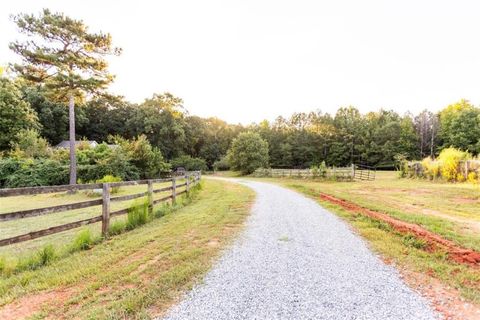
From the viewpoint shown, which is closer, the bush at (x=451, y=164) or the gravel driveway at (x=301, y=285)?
the gravel driveway at (x=301, y=285)

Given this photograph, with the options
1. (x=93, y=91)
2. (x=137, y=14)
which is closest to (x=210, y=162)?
(x=93, y=91)

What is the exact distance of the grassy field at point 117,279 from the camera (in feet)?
9.37

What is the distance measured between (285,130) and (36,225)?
2106 inches

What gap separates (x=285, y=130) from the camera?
5869cm

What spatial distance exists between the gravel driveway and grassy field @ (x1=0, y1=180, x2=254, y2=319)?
0.33 metres

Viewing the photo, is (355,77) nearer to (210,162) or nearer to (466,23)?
(466,23)

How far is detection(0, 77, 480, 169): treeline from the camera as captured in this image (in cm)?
4847

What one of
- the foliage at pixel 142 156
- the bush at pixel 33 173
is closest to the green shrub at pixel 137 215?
the bush at pixel 33 173

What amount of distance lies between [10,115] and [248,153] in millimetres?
30493

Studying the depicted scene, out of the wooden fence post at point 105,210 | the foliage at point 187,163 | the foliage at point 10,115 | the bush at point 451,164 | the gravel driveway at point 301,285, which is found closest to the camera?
the gravel driveway at point 301,285

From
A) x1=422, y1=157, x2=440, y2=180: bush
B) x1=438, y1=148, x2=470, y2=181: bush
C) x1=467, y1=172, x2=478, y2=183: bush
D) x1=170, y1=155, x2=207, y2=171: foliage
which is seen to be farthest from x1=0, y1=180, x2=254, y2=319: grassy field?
x1=170, y1=155, x2=207, y2=171: foliage

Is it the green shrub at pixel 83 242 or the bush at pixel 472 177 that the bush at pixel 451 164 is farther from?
the green shrub at pixel 83 242

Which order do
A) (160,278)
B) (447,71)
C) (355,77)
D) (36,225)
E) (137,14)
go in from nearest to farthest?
(160,278), (36,225), (137,14), (447,71), (355,77)

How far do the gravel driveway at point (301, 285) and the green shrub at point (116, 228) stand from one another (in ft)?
9.90
